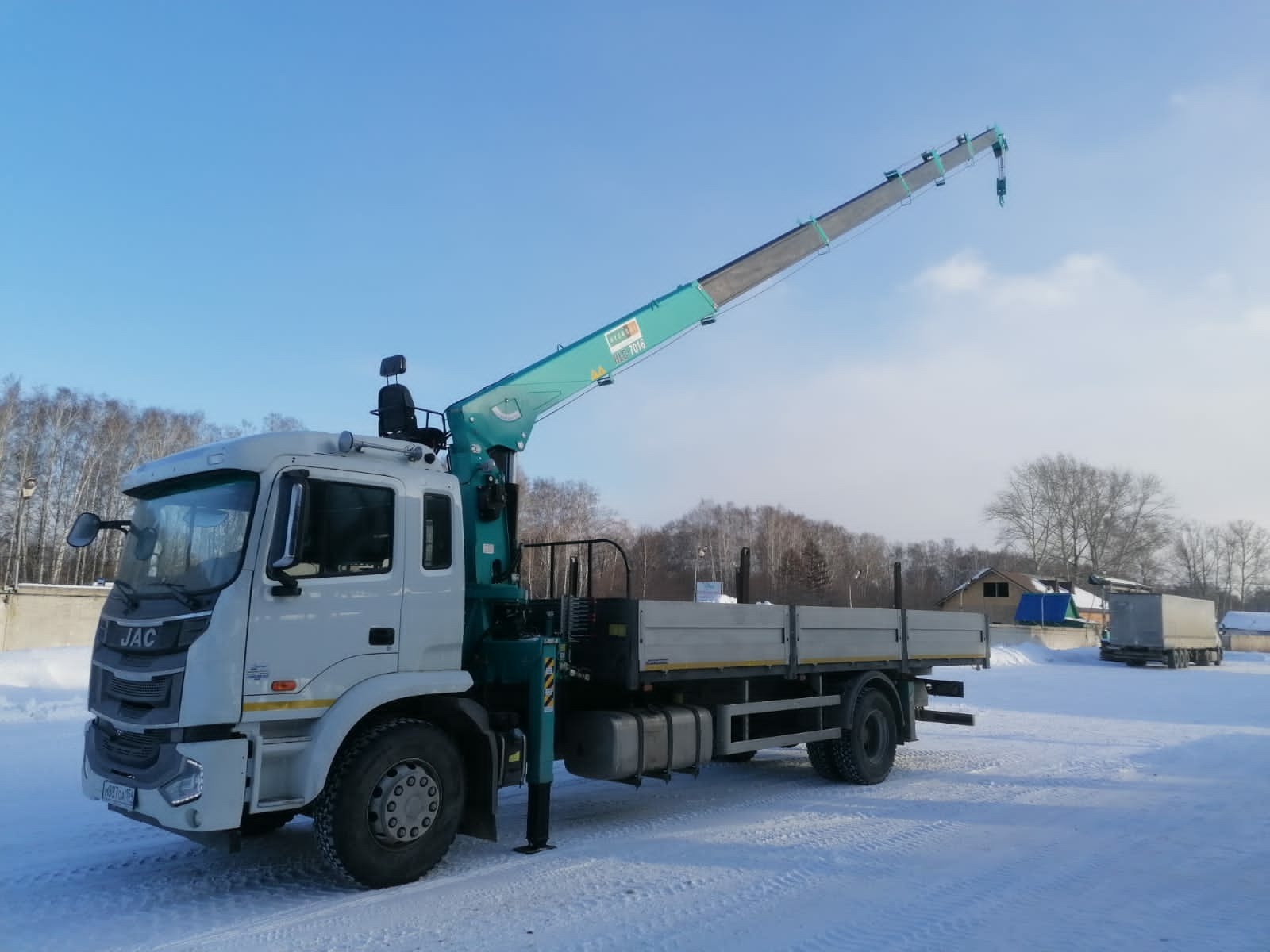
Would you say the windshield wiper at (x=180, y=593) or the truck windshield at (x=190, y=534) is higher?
the truck windshield at (x=190, y=534)

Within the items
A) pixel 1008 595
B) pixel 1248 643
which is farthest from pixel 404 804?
pixel 1248 643

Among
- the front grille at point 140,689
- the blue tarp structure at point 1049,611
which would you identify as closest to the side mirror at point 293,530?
the front grille at point 140,689

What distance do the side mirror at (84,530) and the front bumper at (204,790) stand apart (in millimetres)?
1935

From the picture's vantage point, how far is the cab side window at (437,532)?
22.2 ft

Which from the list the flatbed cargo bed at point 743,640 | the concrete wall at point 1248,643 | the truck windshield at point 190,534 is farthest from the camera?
the concrete wall at point 1248,643

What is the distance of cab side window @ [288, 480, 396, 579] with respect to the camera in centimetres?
605

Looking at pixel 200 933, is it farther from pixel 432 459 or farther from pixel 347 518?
pixel 432 459

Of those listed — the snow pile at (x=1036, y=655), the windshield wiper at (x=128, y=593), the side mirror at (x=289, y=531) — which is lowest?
the snow pile at (x=1036, y=655)

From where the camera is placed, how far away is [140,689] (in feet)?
18.7

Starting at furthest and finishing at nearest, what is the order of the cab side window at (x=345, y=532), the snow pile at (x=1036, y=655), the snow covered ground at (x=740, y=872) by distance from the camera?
the snow pile at (x=1036, y=655) < the cab side window at (x=345, y=532) < the snow covered ground at (x=740, y=872)

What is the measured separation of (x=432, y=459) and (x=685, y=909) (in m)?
3.62

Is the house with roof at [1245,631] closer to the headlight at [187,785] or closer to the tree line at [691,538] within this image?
the tree line at [691,538]

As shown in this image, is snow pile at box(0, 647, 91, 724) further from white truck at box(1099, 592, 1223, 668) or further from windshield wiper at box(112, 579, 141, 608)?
white truck at box(1099, 592, 1223, 668)

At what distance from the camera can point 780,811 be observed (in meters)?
8.74
